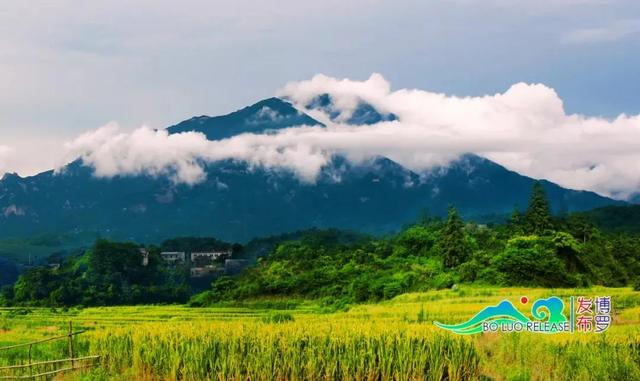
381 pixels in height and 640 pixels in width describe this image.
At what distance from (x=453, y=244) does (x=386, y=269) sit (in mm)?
5638

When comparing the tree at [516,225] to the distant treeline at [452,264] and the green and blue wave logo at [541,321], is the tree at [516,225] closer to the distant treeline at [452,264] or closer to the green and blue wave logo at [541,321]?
the distant treeline at [452,264]

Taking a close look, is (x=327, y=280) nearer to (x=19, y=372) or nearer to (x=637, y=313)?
(x=637, y=313)

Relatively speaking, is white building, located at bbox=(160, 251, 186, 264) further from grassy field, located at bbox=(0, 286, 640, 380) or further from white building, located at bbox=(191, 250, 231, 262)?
grassy field, located at bbox=(0, 286, 640, 380)

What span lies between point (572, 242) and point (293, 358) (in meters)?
30.4

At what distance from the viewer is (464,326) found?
869 inches

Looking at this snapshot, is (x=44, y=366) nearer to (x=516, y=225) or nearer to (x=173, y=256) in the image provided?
(x=516, y=225)

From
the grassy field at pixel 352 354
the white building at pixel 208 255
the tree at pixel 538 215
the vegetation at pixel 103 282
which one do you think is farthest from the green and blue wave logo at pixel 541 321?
the white building at pixel 208 255

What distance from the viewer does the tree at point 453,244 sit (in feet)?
159

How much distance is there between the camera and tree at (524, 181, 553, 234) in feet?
167

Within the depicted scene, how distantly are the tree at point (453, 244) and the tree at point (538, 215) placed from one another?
5.82 metres

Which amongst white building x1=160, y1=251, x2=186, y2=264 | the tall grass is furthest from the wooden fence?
white building x1=160, y1=251, x2=186, y2=264

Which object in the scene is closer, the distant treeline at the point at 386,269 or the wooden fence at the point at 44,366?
the wooden fence at the point at 44,366

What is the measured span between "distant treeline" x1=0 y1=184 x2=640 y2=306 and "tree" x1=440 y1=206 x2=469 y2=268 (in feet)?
0.24

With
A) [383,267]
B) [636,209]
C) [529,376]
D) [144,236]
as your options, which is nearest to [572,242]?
[383,267]
